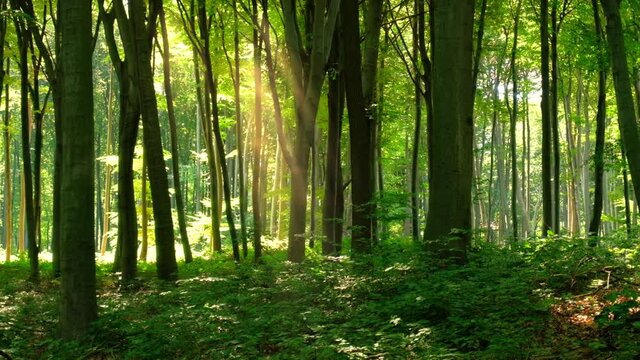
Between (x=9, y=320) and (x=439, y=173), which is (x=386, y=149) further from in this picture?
(x=9, y=320)

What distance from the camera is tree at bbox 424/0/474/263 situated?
683 centimetres

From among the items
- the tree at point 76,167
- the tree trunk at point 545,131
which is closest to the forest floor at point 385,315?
the tree at point 76,167

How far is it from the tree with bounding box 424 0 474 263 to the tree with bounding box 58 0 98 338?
13.0ft

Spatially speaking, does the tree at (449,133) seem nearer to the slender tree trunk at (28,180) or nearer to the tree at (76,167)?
the tree at (76,167)

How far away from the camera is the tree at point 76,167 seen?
584 centimetres

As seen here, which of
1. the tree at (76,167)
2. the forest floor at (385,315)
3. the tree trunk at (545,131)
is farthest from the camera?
the tree trunk at (545,131)

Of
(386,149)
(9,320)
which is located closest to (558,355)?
(9,320)

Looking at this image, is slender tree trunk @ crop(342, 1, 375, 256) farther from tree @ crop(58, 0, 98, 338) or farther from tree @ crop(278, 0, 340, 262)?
tree @ crop(58, 0, 98, 338)

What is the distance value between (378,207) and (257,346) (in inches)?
209

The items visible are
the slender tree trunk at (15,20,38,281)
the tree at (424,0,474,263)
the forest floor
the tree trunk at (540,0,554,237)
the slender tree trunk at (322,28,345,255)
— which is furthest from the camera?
the tree trunk at (540,0,554,237)

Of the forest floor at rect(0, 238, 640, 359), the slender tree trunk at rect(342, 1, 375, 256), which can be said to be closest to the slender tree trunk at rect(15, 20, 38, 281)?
the forest floor at rect(0, 238, 640, 359)

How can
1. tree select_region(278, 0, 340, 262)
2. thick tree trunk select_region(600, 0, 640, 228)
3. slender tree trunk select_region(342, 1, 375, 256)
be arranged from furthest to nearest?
slender tree trunk select_region(342, 1, 375, 256), tree select_region(278, 0, 340, 262), thick tree trunk select_region(600, 0, 640, 228)

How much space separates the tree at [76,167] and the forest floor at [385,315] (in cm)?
39

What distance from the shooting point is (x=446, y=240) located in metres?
6.66
